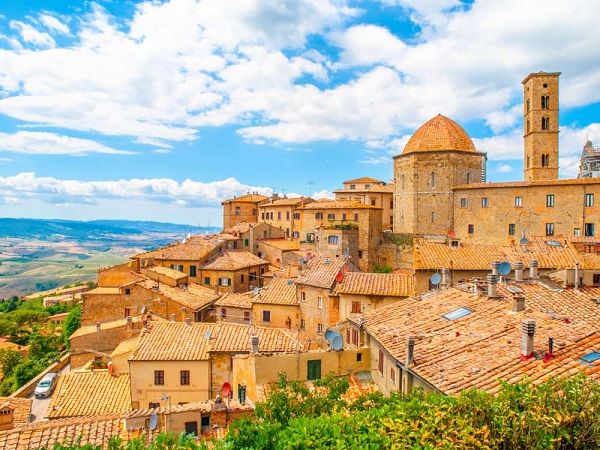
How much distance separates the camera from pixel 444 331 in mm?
15133

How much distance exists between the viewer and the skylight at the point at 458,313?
16291mm

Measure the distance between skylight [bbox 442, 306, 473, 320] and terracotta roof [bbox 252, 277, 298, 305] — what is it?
715 inches

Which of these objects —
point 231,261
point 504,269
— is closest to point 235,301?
point 231,261

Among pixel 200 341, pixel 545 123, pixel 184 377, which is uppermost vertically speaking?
pixel 545 123

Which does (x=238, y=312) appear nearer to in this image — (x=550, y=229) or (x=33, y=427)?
(x=33, y=427)

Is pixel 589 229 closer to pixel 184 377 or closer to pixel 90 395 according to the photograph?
pixel 184 377

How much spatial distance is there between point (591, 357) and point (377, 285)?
17.3 metres

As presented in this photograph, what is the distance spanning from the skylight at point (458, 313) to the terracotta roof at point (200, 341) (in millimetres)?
10311

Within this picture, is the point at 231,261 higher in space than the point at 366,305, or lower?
higher

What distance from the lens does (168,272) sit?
47.0 metres

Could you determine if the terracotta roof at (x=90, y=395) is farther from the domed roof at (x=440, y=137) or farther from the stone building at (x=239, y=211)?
the stone building at (x=239, y=211)

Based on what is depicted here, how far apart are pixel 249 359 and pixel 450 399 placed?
36.0ft

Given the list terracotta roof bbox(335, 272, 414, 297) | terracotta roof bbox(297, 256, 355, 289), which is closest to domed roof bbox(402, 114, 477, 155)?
terracotta roof bbox(297, 256, 355, 289)

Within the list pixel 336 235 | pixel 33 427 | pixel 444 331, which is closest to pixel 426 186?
pixel 336 235
